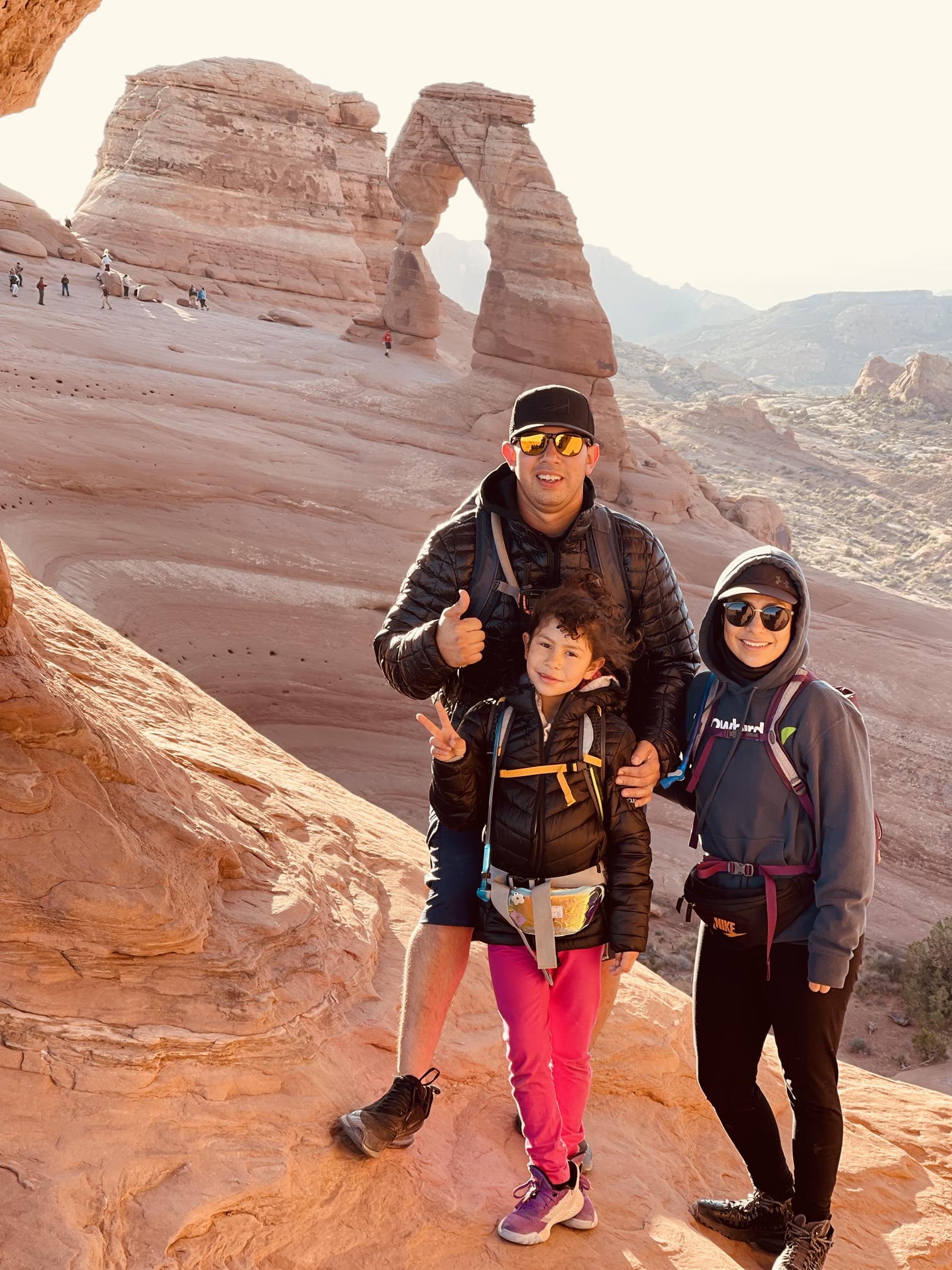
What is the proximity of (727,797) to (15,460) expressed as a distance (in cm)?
1124

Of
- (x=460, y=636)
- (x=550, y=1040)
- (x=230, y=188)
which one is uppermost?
(x=230, y=188)

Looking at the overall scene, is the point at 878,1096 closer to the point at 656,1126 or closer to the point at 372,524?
the point at 656,1126

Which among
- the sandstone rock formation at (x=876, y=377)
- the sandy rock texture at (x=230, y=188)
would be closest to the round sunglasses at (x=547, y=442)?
the sandy rock texture at (x=230, y=188)

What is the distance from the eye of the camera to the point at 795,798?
288 cm

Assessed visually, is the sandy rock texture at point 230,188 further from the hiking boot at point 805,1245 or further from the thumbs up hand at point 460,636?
the hiking boot at point 805,1245

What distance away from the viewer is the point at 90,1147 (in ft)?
8.23

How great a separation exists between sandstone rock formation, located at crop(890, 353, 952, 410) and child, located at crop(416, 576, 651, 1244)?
5345 cm

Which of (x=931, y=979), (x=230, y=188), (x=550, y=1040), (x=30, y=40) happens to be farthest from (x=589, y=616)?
(x=230, y=188)

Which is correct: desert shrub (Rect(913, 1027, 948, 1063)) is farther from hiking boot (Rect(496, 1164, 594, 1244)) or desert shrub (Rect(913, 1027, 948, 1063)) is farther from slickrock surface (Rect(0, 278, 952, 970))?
hiking boot (Rect(496, 1164, 594, 1244))

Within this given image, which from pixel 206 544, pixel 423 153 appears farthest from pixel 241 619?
pixel 423 153

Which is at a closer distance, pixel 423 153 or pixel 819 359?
pixel 423 153

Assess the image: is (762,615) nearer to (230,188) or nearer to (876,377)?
(230,188)

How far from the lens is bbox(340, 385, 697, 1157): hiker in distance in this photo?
2.97 metres

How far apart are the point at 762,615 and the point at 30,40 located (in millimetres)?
3056
